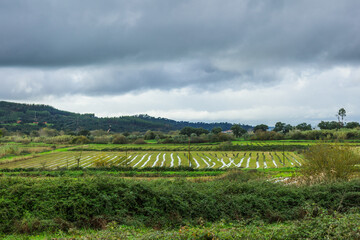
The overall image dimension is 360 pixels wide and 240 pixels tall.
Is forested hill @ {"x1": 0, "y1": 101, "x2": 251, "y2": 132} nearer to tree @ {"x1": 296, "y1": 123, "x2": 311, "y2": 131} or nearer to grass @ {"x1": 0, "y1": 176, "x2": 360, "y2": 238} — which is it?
tree @ {"x1": 296, "y1": 123, "x2": 311, "y2": 131}

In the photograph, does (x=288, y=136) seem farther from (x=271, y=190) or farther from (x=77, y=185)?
(x=77, y=185)

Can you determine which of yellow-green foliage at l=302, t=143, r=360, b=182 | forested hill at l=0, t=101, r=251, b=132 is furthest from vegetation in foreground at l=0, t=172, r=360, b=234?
forested hill at l=0, t=101, r=251, b=132

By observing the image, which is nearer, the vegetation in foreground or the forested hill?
the vegetation in foreground

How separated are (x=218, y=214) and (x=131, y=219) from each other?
15.2ft

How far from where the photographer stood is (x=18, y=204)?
13.2m

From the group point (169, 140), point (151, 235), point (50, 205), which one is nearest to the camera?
point (151, 235)

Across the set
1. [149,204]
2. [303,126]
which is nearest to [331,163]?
[149,204]

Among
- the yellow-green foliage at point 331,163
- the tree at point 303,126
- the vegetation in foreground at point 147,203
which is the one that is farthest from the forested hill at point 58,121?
the vegetation in foreground at point 147,203

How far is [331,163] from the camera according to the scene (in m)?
20.1

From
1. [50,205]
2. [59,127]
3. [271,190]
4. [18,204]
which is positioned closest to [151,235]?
[50,205]

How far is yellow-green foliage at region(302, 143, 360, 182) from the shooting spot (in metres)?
19.9

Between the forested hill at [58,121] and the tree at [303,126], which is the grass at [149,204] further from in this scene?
the forested hill at [58,121]

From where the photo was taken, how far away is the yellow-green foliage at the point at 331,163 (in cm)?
1992

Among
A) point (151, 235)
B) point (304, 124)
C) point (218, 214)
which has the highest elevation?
point (304, 124)
